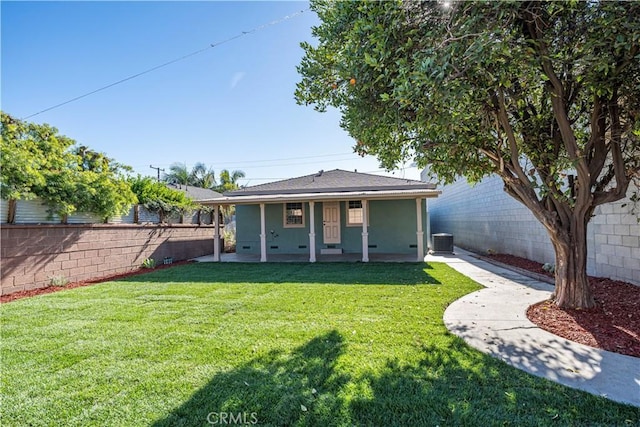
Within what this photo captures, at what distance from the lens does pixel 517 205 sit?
32.2 feet

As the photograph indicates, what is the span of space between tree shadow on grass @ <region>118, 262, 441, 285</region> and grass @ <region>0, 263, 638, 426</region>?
177cm

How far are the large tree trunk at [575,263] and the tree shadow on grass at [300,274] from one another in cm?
274

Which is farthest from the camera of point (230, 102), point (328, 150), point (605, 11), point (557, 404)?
point (328, 150)

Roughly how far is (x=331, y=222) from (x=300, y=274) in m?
4.67

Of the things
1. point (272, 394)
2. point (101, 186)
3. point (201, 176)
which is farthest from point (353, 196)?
point (201, 176)

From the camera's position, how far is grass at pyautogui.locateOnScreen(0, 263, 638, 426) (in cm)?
228

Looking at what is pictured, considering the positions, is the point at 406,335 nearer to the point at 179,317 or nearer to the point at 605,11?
the point at 179,317

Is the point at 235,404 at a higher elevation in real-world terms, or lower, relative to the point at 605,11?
lower

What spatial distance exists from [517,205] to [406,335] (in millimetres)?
8283

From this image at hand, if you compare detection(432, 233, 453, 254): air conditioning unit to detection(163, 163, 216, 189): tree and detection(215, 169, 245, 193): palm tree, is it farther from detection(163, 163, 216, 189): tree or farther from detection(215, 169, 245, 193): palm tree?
detection(163, 163, 216, 189): tree

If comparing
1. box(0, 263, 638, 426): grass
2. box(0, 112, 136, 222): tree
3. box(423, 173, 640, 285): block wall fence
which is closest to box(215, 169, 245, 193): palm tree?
box(423, 173, 640, 285): block wall fence

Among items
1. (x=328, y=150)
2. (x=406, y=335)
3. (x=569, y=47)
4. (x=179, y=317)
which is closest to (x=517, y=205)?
(x=569, y=47)

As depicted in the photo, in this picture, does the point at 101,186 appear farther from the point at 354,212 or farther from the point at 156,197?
the point at 354,212

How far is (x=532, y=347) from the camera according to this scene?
3412 millimetres
